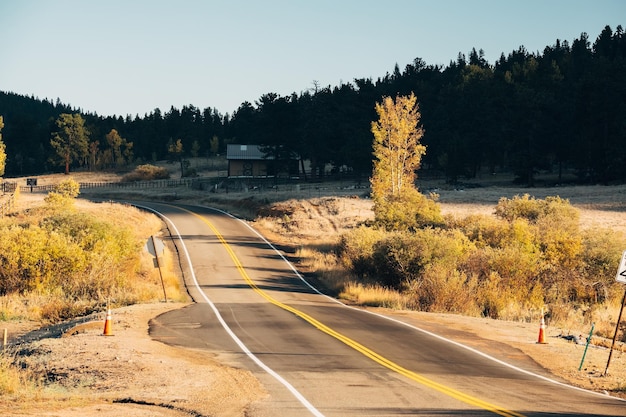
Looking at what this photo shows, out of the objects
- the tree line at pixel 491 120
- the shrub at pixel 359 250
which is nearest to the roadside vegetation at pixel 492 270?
the shrub at pixel 359 250

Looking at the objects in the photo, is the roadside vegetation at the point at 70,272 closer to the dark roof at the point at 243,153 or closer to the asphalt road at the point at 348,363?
the asphalt road at the point at 348,363

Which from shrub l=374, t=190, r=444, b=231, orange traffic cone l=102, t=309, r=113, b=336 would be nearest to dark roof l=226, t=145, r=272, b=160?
shrub l=374, t=190, r=444, b=231

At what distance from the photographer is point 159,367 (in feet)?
54.8

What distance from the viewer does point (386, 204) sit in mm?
52062

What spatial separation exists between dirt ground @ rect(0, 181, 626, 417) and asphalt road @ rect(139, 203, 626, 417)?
0.74m

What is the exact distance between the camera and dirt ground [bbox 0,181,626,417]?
13.1 metres

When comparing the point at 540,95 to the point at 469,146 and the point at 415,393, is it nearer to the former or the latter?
the point at 469,146

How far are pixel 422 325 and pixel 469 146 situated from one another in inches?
3209

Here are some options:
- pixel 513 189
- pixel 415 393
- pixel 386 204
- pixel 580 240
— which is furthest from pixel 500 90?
pixel 415 393

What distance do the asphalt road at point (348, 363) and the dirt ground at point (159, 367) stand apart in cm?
74

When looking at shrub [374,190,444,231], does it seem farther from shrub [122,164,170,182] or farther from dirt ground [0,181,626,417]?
shrub [122,164,170,182]

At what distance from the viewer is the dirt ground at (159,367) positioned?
13.1 metres

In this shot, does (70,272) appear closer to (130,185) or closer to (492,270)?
(492,270)

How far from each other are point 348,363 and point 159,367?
4517 mm
